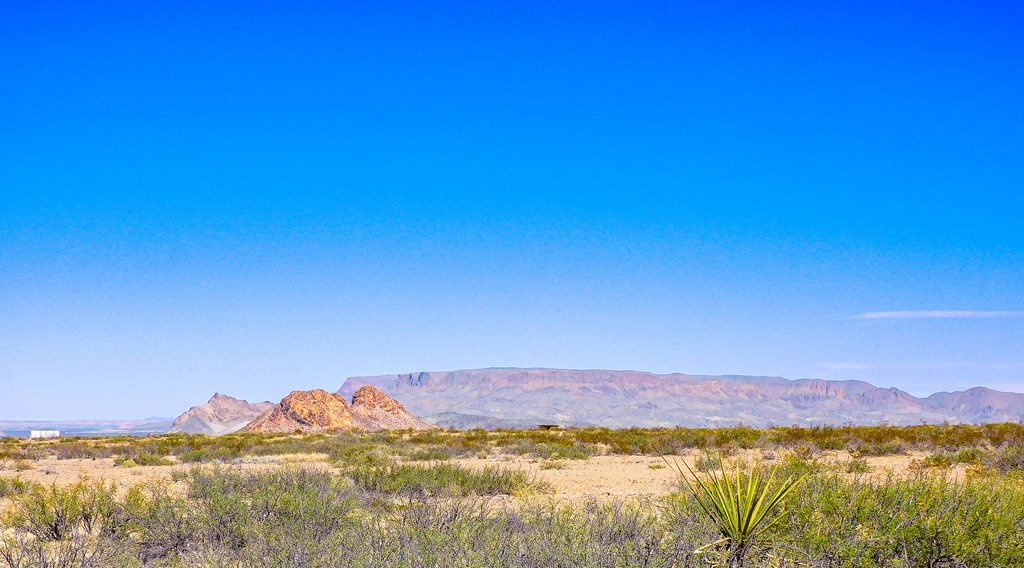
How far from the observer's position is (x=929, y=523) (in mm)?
6789

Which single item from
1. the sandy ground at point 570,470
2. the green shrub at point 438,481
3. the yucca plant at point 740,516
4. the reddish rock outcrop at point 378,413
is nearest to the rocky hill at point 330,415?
the reddish rock outcrop at point 378,413

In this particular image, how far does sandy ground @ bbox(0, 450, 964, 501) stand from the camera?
666 inches

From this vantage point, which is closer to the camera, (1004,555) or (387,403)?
(1004,555)

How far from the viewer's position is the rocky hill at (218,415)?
131750 mm

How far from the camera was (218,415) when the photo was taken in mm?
144875

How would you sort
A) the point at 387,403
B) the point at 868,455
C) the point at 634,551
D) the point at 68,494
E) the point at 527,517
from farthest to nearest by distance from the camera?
the point at 387,403 → the point at 868,455 → the point at 68,494 → the point at 527,517 → the point at 634,551

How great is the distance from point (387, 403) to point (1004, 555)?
67.9 m

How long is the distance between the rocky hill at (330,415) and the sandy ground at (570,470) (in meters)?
32.9

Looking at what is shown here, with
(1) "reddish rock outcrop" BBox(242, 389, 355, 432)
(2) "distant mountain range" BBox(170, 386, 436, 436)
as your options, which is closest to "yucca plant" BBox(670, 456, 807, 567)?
(2) "distant mountain range" BBox(170, 386, 436, 436)

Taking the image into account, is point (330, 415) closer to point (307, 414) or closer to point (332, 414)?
point (332, 414)

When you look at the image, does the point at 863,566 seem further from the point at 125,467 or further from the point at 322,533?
the point at 125,467

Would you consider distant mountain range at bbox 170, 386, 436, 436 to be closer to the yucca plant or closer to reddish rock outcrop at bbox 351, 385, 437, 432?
reddish rock outcrop at bbox 351, 385, 437, 432

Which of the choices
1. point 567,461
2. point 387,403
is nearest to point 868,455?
point 567,461

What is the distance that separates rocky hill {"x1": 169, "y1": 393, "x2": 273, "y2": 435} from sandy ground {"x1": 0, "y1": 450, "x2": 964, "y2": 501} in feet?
352
